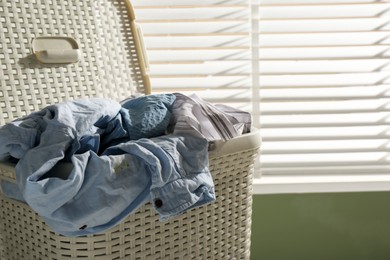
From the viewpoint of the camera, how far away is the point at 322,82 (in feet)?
6.23

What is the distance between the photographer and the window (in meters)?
1.87

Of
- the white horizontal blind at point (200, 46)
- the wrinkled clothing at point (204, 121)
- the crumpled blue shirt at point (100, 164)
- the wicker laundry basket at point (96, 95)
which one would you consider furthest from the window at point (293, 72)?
the crumpled blue shirt at point (100, 164)

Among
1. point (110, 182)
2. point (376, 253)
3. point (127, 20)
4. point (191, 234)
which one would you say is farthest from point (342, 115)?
point (110, 182)

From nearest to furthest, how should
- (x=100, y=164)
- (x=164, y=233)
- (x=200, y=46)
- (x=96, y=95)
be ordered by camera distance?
1. (x=100, y=164)
2. (x=164, y=233)
3. (x=96, y=95)
4. (x=200, y=46)

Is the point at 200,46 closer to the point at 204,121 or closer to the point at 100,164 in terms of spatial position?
the point at 204,121

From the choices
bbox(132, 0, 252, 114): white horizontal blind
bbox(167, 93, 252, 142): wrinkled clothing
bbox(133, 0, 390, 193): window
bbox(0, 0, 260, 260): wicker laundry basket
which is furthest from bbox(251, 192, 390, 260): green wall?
bbox(167, 93, 252, 142): wrinkled clothing

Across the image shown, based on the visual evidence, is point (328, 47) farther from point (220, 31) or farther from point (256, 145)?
point (256, 145)

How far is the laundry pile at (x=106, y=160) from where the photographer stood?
3.10 ft

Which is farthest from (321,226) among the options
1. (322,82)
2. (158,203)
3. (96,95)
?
(158,203)

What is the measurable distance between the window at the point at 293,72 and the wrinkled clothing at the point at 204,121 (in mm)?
623

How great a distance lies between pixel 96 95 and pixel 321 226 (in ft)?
2.81

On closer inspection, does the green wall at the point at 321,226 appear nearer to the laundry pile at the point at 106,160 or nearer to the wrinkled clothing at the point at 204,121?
the wrinkled clothing at the point at 204,121

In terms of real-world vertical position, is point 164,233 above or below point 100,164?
below

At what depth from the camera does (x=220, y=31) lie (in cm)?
187
